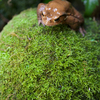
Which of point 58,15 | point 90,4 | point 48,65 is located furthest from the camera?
point 90,4

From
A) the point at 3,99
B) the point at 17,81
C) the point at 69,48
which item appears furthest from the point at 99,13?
the point at 3,99

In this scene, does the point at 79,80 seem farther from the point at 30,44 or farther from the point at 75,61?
the point at 30,44

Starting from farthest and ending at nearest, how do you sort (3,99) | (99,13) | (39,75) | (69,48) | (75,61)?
(99,13), (69,48), (75,61), (39,75), (3,99)

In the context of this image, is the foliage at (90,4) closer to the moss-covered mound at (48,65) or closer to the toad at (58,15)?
the toad at (58,15)

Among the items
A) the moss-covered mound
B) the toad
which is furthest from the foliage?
the moss-covered mound

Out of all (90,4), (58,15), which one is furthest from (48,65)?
(90,4)

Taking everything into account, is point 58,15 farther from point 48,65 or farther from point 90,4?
point 90,4

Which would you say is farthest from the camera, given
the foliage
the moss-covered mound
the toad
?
the foliage

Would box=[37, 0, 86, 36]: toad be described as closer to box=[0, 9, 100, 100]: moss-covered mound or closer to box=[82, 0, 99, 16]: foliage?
box=[0, 9, 100, 100]: moss-covered mound
